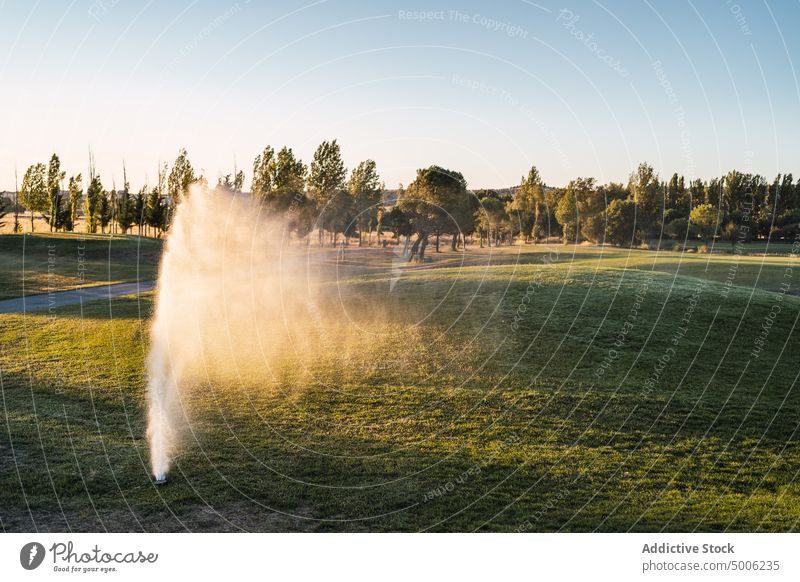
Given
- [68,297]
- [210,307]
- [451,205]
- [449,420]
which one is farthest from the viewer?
[451,205]

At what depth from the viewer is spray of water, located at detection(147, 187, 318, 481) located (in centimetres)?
1945

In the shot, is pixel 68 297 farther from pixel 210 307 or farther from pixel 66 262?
pixel 66 262

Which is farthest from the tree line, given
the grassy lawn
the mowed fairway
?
the mowed fairway

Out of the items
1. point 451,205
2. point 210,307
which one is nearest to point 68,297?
point 210,307

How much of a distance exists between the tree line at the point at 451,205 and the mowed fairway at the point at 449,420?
2308 centimetres

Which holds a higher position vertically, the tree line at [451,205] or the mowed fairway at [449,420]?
the tree line at [451,205]

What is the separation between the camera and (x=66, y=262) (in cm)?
5409

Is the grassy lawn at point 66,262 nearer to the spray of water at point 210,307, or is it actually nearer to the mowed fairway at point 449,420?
the spray of water at point 210,307

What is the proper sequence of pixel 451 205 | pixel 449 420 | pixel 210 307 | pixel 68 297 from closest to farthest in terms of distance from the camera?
pixel 449 420, pixel 210 307, pixel 68 297, pixel 451 205

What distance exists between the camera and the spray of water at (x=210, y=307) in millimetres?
19453

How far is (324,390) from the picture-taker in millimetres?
19328

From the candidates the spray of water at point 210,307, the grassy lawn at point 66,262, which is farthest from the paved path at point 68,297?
the spray of water at point 210,307

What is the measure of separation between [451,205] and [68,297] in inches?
1077

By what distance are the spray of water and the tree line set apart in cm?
676
